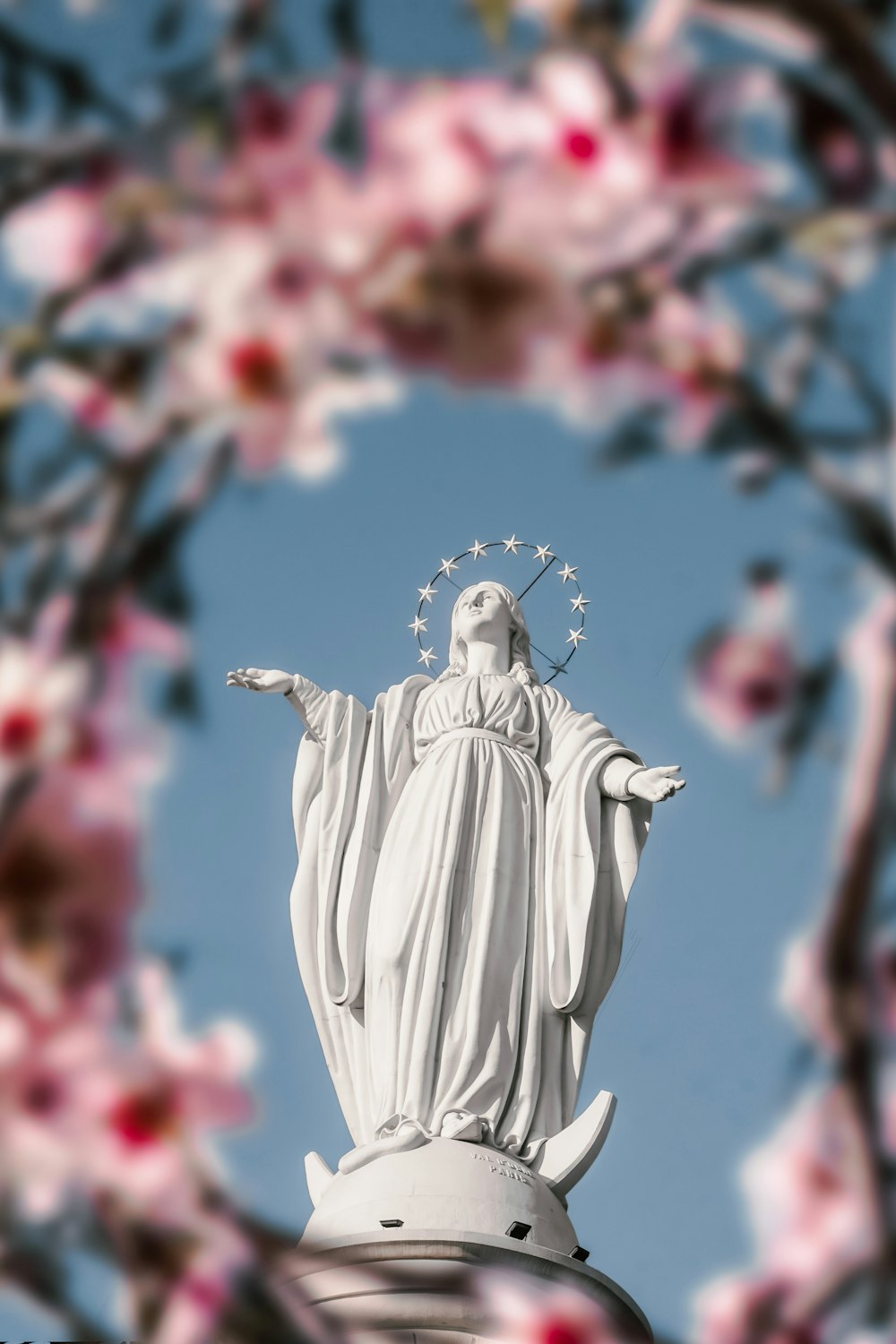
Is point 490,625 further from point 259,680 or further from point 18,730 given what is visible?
point 18,730

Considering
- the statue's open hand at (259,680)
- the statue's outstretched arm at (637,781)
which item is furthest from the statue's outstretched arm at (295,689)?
the statue's outstretched arm at (637,781)

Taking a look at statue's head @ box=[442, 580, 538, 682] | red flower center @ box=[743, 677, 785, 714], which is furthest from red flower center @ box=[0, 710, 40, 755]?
statue's head @ box=[442, 580, 538, 682]

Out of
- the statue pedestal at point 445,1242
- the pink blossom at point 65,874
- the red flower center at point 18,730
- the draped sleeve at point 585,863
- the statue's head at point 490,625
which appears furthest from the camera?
the statue's head at point 490,625

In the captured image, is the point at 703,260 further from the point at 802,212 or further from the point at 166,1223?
the point at 166,1223

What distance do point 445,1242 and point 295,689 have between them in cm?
292

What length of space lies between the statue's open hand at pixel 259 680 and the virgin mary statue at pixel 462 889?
0.5 inches

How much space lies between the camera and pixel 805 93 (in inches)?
101

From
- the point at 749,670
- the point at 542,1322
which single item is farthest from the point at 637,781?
the point at 749,670

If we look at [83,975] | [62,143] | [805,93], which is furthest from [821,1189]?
[62,143]

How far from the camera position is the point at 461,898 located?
783 cm

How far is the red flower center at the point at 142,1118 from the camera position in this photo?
3102 millimetres

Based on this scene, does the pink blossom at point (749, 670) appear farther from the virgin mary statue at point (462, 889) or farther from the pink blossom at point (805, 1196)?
the virgin mary statue at point (462, 889)

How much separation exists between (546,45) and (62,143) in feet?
2.39

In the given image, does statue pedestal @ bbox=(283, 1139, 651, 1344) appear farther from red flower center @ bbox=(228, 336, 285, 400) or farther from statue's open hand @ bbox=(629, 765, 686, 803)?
red flower center @ bbox=(228, 336, 285, 400)
